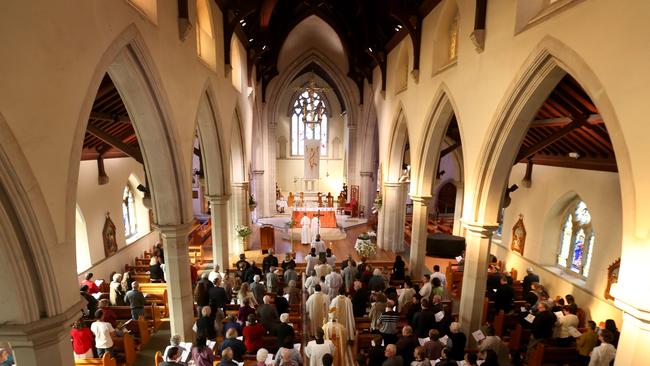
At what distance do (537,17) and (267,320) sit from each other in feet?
22.4

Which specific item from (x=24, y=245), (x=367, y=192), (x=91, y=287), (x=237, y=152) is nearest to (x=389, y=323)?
(x=24, y=245)

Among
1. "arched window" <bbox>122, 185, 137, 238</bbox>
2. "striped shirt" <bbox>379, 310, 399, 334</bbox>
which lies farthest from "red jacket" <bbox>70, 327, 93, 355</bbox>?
"arched window" <bbox>122, 185, 137, 238</bbox>

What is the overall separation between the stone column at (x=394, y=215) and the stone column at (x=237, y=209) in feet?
18.6

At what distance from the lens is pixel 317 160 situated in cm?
1903

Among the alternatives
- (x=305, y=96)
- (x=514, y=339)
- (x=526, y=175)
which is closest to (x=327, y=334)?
(x=514, y=339)

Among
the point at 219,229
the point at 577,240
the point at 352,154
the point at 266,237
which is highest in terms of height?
the point at 352,154

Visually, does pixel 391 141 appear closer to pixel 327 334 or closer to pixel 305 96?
pixel 327 334

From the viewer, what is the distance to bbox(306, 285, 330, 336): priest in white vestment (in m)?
7.48

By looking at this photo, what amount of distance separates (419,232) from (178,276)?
7.31m

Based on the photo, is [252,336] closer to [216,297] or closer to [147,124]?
[216,297]

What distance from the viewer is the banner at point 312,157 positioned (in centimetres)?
1883

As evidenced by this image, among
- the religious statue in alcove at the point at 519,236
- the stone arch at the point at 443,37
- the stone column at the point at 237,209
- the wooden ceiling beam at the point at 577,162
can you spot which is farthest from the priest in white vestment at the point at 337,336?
the religious statue in alcove at the point at 519,236

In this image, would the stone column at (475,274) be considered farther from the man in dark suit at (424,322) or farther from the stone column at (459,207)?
the stone column at (459,207)

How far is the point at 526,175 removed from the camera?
1296 centimetres
